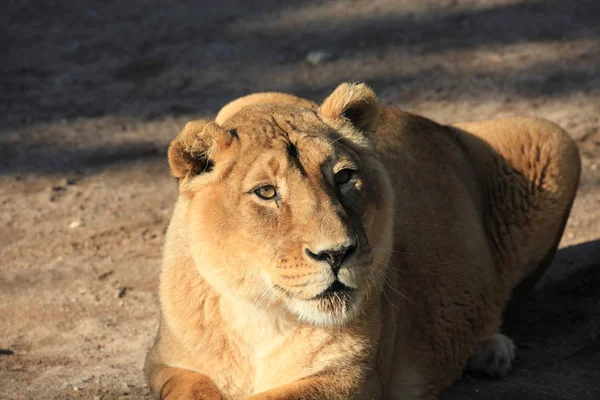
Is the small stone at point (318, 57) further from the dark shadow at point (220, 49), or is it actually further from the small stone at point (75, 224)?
the small stone at point (75, 224)

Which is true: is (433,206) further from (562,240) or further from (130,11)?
(130,11)

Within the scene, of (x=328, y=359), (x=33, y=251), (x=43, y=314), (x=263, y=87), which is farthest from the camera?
(x=263, y=87)

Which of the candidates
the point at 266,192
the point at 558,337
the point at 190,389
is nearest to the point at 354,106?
the point at 266,192

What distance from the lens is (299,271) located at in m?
3.51

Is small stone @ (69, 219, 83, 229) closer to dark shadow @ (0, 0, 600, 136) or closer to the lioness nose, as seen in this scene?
dark shadow @ (0, 0, 600, 136)

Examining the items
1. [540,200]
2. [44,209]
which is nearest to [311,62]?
[44,209]

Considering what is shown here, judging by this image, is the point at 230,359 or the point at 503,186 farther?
the point at 503,186

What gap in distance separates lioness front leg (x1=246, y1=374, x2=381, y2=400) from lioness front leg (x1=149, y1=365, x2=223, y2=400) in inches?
8.2

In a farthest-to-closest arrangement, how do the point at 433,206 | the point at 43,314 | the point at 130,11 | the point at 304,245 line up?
the point at 130,11 → the point at 43,314 → the point at 433,206 → the point at 304,245

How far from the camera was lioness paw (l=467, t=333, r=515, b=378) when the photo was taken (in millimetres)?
5000

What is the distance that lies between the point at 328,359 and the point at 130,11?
283 inches

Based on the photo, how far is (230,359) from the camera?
3.96 meters

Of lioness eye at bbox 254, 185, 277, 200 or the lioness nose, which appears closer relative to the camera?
the lioness nose

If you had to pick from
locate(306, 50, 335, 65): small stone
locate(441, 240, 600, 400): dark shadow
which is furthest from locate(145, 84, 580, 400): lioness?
locate(306, 50, 335, 65): small stone
